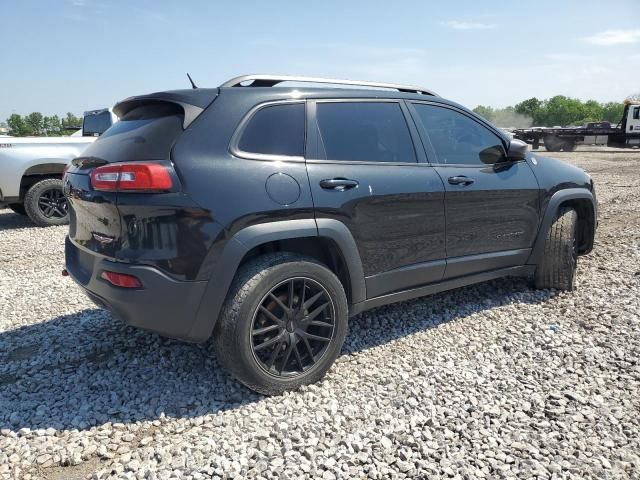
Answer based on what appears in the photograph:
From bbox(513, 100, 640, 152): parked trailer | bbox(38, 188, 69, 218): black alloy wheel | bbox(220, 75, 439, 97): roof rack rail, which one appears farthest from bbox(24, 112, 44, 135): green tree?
bbox(220, 75, 439, 97): roof rack rail

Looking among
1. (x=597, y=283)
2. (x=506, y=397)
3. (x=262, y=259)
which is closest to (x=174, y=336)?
(x=262, y=259)

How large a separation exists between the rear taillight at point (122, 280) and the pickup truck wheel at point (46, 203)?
237 inches

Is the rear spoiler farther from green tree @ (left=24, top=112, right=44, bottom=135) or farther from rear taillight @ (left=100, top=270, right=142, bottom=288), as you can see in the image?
green tree @ (left=24, top=112, right=44, bottom=135)

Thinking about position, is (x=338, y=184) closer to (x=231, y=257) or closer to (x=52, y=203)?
(x=231, y=257)

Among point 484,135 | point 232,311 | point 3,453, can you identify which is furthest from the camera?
point 484,135

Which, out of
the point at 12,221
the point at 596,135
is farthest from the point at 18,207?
the point at 596,135

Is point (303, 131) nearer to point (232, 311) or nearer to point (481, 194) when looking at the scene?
point (232, 311)

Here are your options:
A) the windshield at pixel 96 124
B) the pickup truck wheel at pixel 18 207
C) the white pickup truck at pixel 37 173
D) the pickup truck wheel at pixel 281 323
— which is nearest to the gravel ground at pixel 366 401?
the pickup truck wheel at pixel 281 323

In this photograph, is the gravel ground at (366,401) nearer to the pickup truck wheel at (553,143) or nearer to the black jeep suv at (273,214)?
the black jeep suv at (273,214)

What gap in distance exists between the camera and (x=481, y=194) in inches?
149

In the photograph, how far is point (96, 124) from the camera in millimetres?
10078

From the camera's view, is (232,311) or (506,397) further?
(506,397)

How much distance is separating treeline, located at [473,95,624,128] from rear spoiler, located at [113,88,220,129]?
116 m

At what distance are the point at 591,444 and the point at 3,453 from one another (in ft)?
9.53
